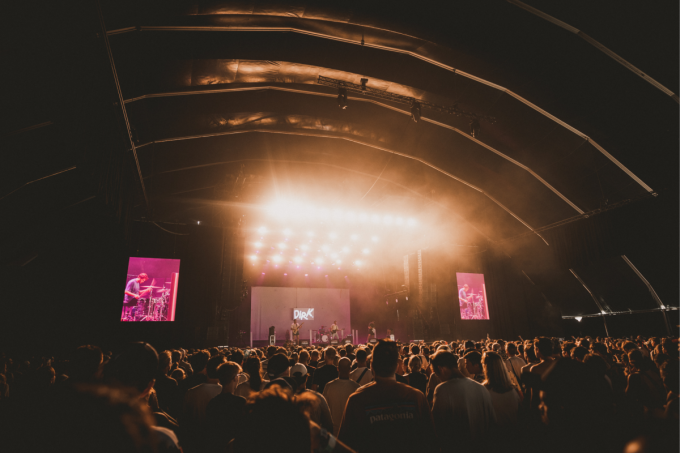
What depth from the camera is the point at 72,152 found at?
5.33 meters

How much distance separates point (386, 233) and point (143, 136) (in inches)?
466

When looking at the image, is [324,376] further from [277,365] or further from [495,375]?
[495,375]

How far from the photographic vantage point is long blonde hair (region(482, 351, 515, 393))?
291 cm

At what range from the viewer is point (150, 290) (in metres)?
13.4

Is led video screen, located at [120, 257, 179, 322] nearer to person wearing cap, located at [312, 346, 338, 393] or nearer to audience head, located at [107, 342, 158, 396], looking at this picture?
person wearing cap, located at [312, 346, 338, 393]

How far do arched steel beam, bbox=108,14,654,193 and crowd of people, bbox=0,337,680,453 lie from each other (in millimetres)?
6749

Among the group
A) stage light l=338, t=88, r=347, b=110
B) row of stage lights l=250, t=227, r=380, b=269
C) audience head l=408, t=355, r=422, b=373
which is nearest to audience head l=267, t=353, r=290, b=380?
audience head l=408, t=355, r=422, b=373

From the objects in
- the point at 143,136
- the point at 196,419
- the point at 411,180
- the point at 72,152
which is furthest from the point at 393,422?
the point at 411,180

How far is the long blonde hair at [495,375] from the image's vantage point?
2.91m

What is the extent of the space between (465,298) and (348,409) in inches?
699

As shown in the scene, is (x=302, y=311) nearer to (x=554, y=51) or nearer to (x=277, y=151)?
(x=277, y=151)

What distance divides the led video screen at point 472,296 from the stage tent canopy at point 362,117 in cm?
437

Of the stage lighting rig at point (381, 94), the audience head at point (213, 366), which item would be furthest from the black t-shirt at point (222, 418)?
the stage lighting rig at point (381, 94)

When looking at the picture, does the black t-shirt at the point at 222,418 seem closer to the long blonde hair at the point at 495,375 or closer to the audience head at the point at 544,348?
the long blonde hair at the point at 495,375
